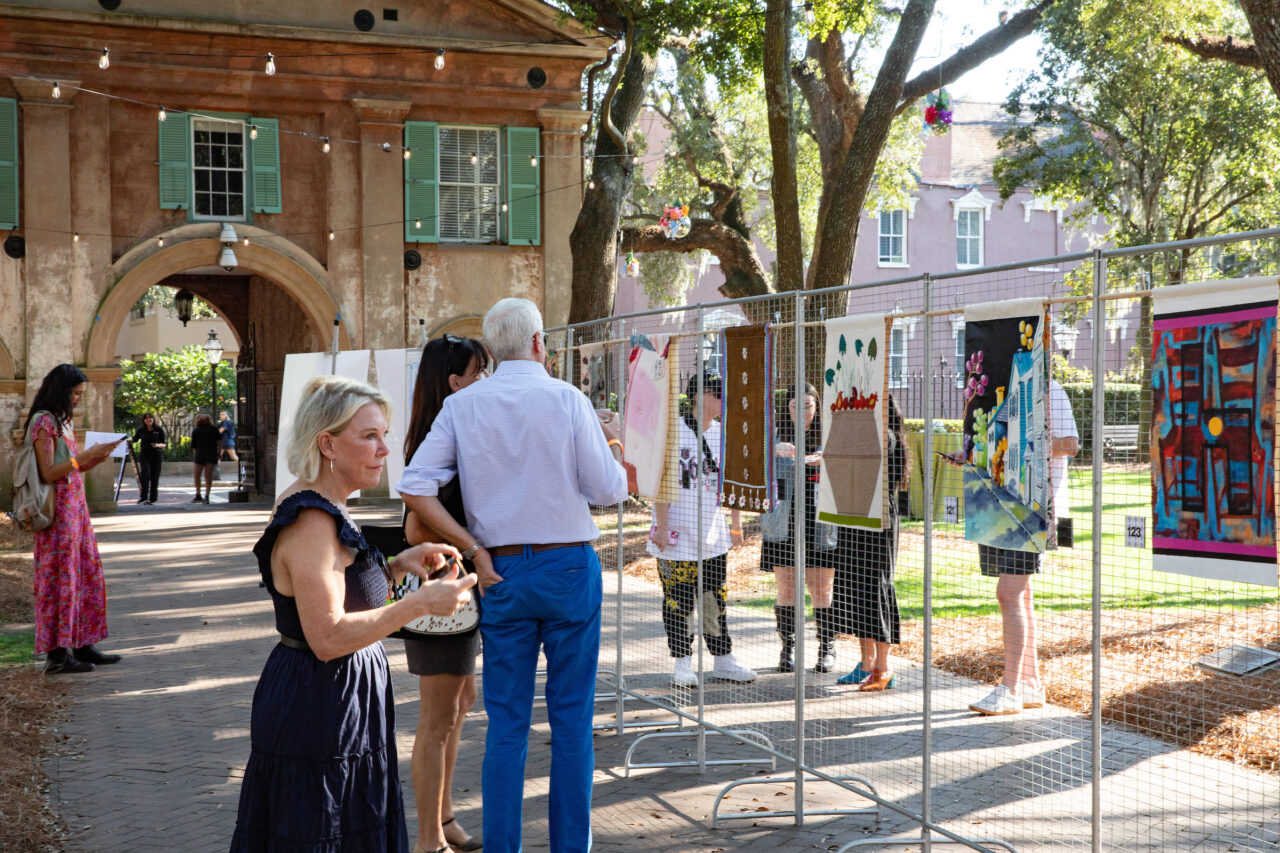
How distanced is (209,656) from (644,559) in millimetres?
6224

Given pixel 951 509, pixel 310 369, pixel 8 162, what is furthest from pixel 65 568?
pixel 8 162

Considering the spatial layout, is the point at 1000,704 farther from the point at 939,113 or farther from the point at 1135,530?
the point at 939,113

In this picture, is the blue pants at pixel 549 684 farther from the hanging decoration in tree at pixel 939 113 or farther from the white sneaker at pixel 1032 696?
the hanging decoration in tree at pixel 939 113

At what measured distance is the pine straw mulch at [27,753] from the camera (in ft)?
15.7

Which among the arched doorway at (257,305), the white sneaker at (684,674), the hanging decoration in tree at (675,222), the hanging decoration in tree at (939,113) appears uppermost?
the hanging decoration in tree at (939,113)

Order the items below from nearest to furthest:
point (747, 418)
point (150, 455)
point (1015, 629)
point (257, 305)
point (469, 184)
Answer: point (747, 418) → point (1015, 629) → point (469, 184) → point (150, 455) → point (257, 305)

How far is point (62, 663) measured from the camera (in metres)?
7.90

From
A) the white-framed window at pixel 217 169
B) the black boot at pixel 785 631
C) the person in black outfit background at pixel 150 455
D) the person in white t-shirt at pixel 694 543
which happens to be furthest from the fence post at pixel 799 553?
the person in black outfit background at pixel 150 455

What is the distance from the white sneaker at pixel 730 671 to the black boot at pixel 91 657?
4297 millimetres

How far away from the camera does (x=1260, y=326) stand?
10.6ft

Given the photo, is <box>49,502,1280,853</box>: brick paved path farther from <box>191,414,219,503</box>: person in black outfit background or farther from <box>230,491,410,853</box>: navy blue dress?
<box>191,414,219,503</box>: person in black outfit background

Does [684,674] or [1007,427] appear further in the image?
[684,674]

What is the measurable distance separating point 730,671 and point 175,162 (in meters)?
14.6

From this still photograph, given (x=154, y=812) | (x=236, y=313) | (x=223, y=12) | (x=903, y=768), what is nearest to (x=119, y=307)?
(x=223, y=12)
